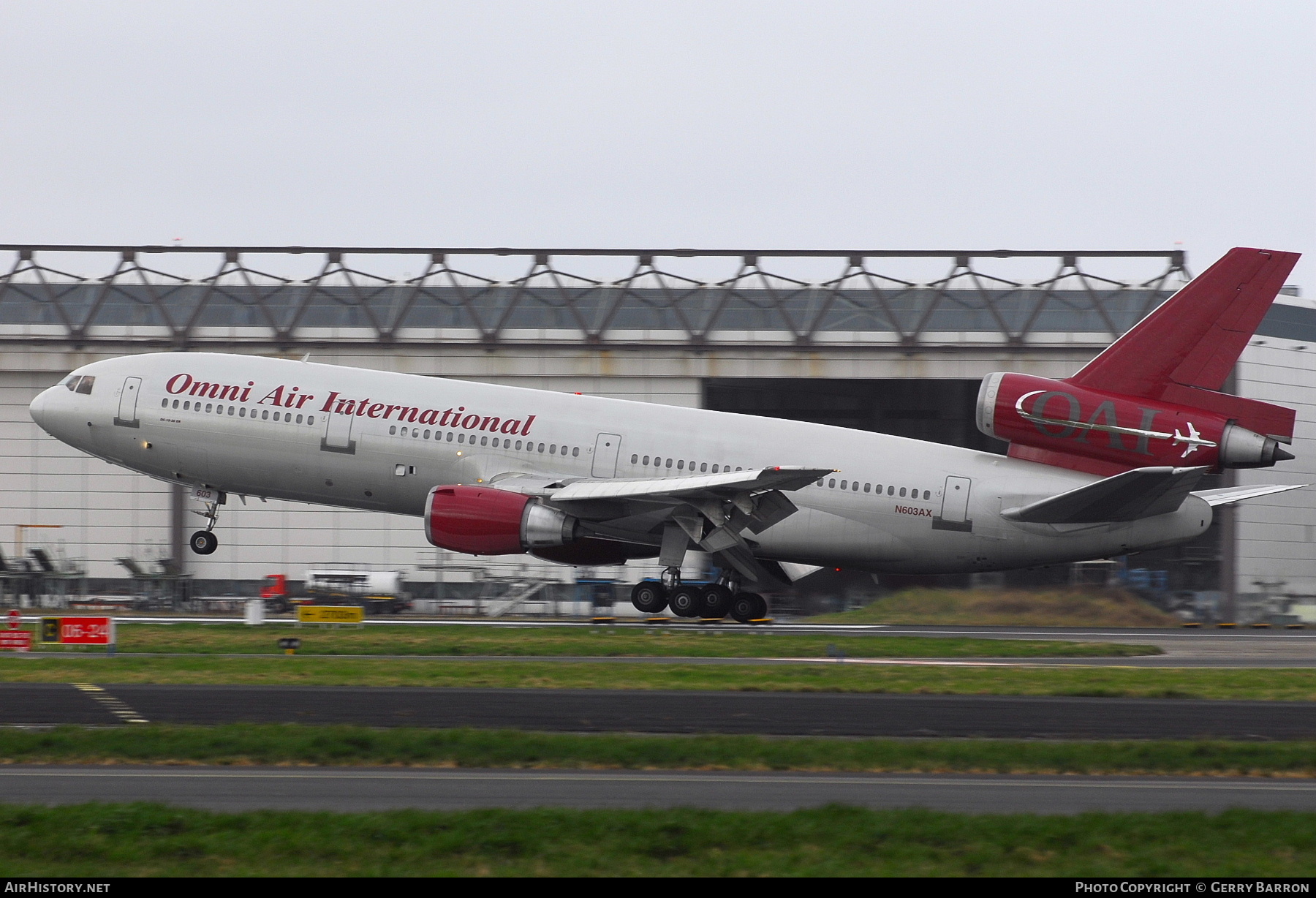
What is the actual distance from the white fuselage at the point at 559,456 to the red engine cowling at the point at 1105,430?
2.45ft

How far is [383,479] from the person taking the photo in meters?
32.9

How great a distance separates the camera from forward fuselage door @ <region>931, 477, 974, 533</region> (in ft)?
105

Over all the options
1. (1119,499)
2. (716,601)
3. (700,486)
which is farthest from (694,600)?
(1119,499)

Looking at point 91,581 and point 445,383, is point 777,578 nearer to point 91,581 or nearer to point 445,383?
point 445,383

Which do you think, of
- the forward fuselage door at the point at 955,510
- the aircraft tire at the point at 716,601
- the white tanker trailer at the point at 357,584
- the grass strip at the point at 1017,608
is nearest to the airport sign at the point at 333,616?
the aircraft tire at the point at 716,601

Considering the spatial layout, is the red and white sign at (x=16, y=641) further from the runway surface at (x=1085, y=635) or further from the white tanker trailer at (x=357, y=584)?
the white tanker trailer at (x=357, y=584)

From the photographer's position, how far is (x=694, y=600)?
32.8 meters

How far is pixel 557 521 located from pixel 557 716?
1520 cm

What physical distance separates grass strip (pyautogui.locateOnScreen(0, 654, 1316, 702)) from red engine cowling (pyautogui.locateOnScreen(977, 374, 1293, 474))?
28.5 ft

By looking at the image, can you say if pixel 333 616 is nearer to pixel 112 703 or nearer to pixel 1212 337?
pixel 112 703

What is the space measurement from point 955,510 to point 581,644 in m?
11.0

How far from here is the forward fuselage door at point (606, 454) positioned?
107 feet

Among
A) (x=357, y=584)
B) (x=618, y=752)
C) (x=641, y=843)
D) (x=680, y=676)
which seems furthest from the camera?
(x=357, y=584)
